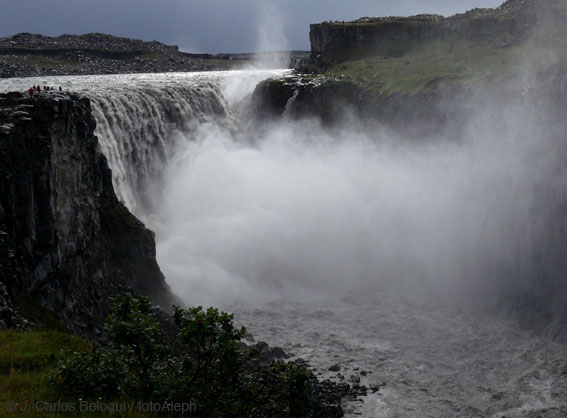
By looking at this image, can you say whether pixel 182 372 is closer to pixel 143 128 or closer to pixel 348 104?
pixel 143 128

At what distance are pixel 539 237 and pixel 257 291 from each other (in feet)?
70.8

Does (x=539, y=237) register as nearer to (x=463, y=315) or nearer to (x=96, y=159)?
(x=463, y=315)

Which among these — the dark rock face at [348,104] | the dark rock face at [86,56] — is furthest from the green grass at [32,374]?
the dark rock face at [86,56]

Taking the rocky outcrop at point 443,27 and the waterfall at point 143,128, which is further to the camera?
the rocky outcrop at point 443,27

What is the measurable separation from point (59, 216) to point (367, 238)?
2937cm

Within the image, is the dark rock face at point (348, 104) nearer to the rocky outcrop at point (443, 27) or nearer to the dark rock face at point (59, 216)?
the rocky outcrop at point (443, 27)

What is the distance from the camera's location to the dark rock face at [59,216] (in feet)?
79.2

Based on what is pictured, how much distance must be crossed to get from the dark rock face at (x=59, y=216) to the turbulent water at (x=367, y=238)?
342 inches

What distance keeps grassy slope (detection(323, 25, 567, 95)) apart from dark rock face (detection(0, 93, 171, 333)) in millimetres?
45263

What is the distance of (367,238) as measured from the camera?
165 ft

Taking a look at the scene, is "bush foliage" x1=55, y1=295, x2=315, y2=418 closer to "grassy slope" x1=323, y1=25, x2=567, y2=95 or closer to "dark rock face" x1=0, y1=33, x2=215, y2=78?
"grassy slope" x1=323, y1=25, x2=567, y2=95

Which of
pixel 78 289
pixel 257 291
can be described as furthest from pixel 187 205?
pixel 78 289

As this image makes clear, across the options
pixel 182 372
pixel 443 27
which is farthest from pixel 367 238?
pixel 443 27

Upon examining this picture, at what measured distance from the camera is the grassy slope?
66938mm
